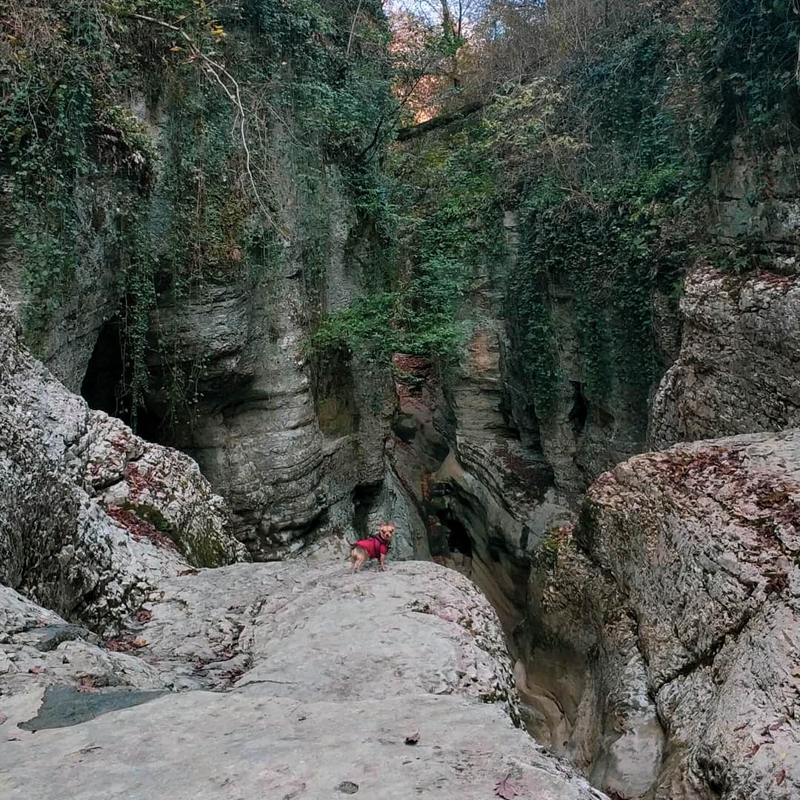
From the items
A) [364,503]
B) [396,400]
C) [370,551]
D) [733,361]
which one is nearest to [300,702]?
[370,551]

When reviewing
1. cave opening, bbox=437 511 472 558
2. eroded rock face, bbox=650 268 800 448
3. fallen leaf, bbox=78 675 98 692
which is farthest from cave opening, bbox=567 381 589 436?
fallen leaf, bbox=78 675 98 692

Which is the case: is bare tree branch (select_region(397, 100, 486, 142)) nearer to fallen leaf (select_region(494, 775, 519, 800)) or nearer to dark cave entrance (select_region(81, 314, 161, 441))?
dark cave entrance (select_region(81, 314, 161, 441))

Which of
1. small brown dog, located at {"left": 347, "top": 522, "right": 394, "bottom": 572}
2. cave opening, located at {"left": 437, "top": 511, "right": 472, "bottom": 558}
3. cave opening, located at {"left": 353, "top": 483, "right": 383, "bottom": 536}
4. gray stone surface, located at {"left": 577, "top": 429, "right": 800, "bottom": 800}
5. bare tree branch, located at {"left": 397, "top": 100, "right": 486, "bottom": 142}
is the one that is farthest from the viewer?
bare tree branch, located at {"left": 397, "top": 100, "right": 486, "bottom": 142}

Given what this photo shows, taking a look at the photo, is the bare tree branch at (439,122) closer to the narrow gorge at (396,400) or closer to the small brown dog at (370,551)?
the narrow gorge at (396,400)

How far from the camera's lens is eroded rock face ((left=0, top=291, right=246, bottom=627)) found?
438 centimetres

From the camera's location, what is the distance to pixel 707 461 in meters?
6.12

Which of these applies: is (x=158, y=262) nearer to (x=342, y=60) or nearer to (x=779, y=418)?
(x=342, y=60)

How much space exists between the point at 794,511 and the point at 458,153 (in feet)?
49.3

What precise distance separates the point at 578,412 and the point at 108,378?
32.8 feet

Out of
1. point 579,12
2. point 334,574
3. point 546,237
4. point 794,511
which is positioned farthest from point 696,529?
point 579,12

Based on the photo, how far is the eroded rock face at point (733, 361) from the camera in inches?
283

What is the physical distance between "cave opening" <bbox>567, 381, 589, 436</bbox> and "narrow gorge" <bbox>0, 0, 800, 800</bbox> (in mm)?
67

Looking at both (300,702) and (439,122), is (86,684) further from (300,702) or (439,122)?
(439,122)

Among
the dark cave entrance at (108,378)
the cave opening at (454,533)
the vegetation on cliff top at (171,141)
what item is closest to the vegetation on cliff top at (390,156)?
the vegetation on cliff top at (171,141)
